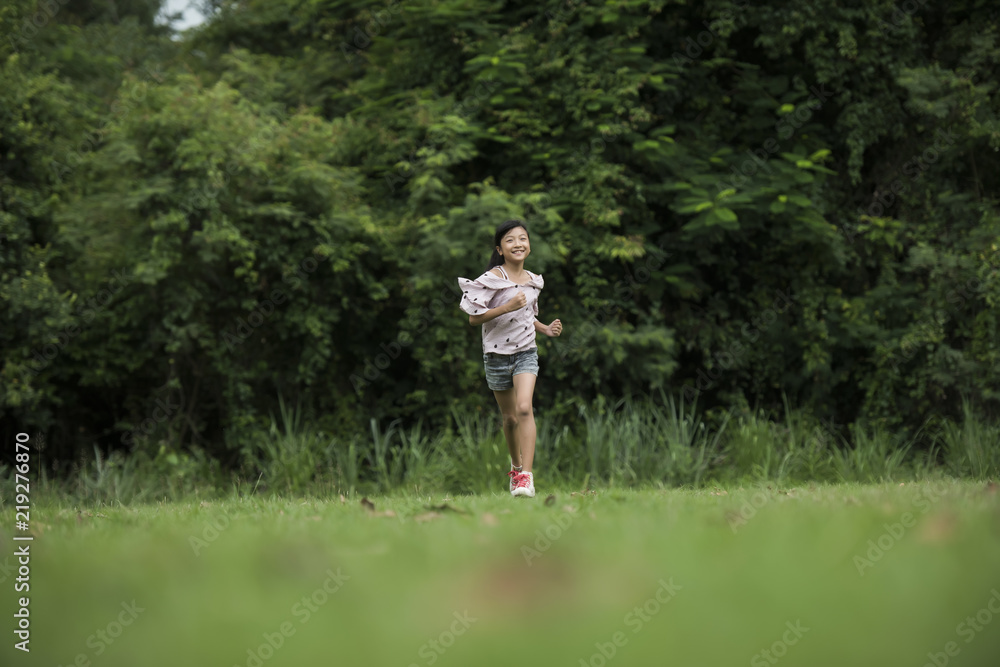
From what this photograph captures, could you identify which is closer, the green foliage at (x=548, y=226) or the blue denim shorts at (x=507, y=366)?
the blue denim shorts at (x=507, y=366)

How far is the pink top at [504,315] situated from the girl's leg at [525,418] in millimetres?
249

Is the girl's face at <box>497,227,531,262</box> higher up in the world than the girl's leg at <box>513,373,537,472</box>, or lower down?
higher up

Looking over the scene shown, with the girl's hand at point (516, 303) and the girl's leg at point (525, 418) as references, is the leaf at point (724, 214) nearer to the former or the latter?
the girl's leg at point (525, 418)

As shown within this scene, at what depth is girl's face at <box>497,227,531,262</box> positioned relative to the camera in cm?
667

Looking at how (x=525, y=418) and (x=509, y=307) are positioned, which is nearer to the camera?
(x=509, y=307)

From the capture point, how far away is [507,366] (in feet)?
22.2

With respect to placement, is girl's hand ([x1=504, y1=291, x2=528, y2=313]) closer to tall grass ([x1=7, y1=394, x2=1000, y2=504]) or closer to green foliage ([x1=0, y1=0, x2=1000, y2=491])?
tall grass ([x1=7, y1=394, x2=1000, y2=504])

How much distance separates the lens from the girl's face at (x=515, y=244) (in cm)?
667

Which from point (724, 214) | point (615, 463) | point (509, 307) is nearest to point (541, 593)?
point (509, 307)

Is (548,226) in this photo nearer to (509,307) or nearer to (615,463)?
(615,463)

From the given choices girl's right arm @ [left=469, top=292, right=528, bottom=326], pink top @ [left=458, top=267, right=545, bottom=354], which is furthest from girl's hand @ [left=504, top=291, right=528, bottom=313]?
pink top @ [left=458, top=267, right=545, bottom=354]

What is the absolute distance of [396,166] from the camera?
12.5m

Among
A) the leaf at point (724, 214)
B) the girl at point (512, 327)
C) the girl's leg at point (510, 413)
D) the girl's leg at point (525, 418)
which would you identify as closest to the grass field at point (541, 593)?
the girl's leg at point (525, 418)

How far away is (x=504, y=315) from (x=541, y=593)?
390 centimetres
